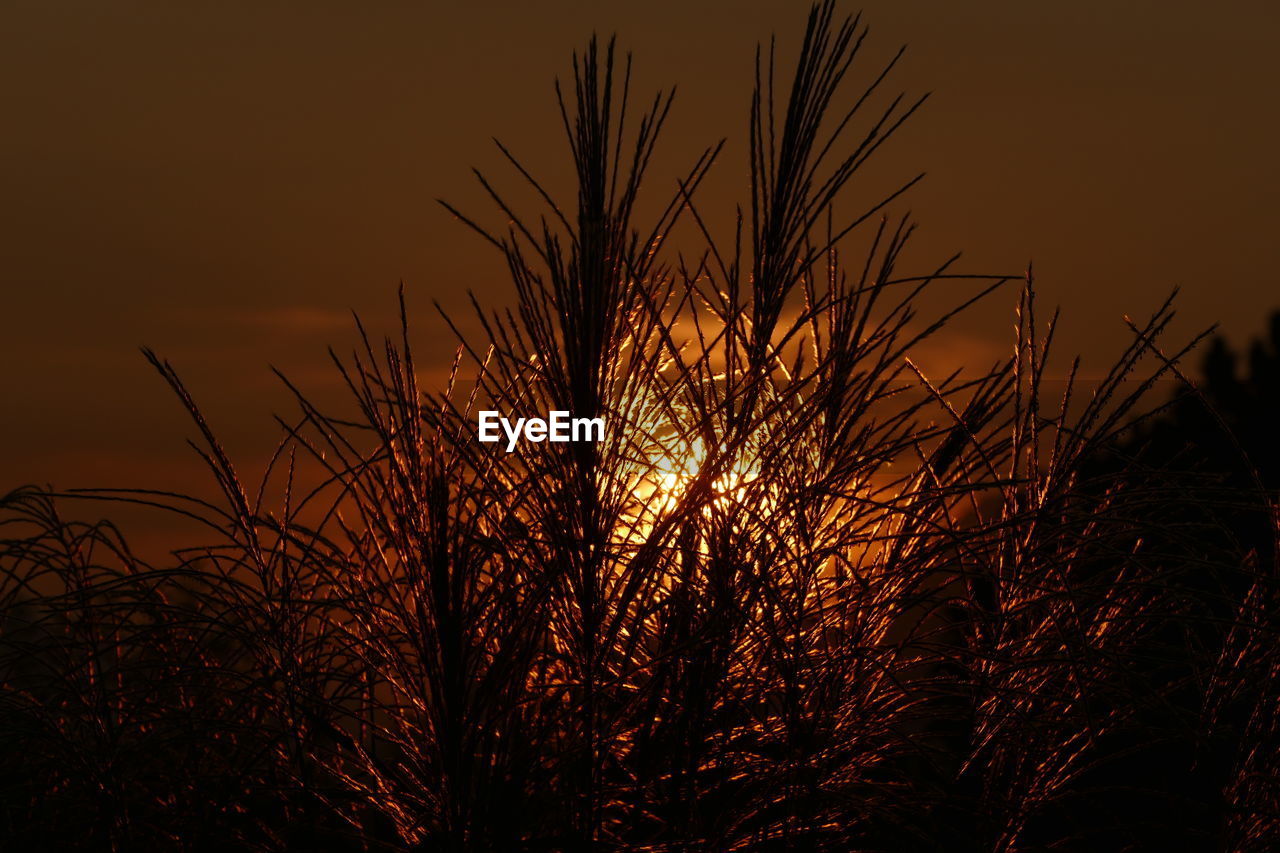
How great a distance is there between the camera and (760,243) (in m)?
1.67

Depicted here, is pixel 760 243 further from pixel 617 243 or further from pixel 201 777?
pixel 201 777

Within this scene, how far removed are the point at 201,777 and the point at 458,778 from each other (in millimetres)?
464

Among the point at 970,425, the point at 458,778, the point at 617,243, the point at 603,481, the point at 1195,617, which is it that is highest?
the point at 617,243

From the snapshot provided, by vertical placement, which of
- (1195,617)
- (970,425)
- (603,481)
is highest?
(970,425)

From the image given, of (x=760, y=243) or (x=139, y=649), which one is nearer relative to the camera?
(x=760, y=243)

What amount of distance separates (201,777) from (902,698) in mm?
1059

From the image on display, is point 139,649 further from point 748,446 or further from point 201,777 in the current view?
point 748,446

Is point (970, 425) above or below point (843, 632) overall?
above

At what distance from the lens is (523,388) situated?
1705mm

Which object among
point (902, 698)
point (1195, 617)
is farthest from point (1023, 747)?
point (1195, 617)

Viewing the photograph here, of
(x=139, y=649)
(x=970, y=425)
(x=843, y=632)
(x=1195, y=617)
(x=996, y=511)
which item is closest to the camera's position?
(x=1195, y=617)

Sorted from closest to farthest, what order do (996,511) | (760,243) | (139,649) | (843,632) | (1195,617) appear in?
1. (1195,617)
2. (760,243)
3. (843,632)
4. (139,649)
5. (996,511)

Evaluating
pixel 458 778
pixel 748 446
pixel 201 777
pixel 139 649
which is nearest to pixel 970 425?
pixel 748 446

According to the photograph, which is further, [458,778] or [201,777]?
[201,777]
